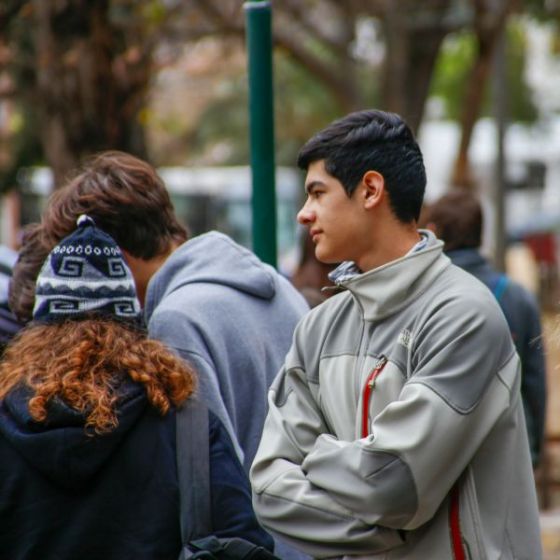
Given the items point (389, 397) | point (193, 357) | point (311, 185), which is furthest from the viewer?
point (193, 357)

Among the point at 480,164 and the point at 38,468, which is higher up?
the point at 38,468

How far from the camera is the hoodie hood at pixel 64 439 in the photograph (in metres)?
2.83

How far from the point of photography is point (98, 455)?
2.84 meters

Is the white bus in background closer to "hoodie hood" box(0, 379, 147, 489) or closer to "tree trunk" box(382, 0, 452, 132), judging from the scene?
"tree trunk" box(382, 0, 452, 132)

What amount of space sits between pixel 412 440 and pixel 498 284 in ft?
11.1

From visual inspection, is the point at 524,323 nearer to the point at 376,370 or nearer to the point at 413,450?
the point at 376,370

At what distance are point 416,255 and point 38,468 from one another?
952 millimetres

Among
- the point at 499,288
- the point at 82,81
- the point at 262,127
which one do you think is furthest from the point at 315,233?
the point at 82,81

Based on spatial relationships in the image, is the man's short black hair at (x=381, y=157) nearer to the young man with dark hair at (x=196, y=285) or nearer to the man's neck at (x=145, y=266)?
the young man with dark hair at (x=196, y=285)

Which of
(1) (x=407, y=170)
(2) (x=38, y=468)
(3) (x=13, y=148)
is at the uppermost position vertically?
(1) (x=407, y=170)

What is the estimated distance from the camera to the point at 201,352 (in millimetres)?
3264

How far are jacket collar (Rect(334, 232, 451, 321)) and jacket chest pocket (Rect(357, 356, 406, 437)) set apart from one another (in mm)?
119

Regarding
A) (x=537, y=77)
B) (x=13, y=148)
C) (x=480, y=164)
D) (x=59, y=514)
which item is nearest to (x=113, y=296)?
(x=59, y=514)

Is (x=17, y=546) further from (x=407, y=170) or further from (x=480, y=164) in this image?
(x=480, y=164)
